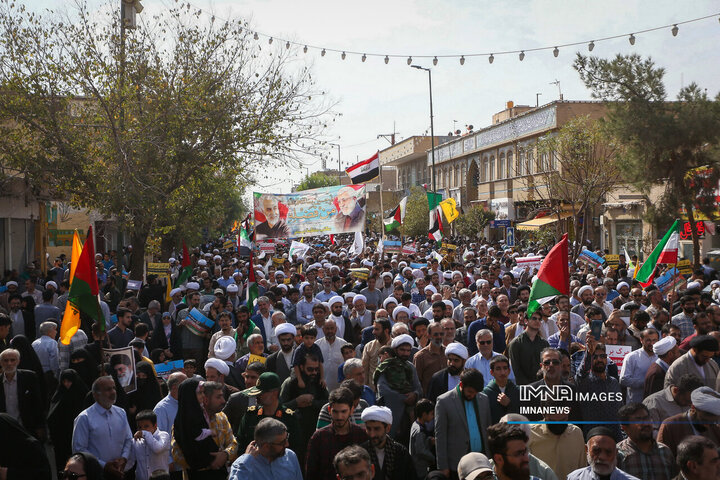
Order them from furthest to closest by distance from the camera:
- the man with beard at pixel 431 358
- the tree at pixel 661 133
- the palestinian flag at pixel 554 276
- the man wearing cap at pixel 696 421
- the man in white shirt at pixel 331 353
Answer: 1. the tree at pixel 661 133
2. the man in white shirt at pixel 331 353
3. the man with beard at pixel 431 358
4. the palestinian flag at pixel 554 276
5. the man wearing cap at pixel 696 421

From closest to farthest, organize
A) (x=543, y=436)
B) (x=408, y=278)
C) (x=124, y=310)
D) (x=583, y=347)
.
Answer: (x=543, y=436) → (x=583, y=347) → (x=124, y=310) → (x=408, y=278)

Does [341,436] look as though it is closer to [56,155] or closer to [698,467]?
[698,467]

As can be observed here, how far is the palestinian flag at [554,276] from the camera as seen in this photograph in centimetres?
721

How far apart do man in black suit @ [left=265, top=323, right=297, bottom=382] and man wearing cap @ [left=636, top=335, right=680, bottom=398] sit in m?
3.67

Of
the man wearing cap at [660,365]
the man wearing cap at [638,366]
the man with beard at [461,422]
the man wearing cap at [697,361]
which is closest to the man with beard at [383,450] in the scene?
the man with beard at [461,422]

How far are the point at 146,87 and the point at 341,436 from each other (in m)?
12.2

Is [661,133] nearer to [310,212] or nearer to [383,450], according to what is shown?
[310,212]

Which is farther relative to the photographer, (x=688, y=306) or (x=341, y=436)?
(x=688, y=306)

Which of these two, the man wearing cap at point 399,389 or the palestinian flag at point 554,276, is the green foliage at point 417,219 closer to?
the palestinian flag at point 554,276

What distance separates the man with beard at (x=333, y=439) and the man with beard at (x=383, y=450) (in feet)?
0.25

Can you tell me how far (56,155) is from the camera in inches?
584

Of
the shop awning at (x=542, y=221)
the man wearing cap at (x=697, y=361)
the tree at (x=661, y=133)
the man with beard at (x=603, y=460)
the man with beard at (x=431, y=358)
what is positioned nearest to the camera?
the man with beard at (x=603, y=460)

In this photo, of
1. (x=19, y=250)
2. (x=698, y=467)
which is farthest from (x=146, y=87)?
(x=698, y=467)

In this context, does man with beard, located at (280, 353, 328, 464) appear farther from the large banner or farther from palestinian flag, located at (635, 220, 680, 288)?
the large banner
